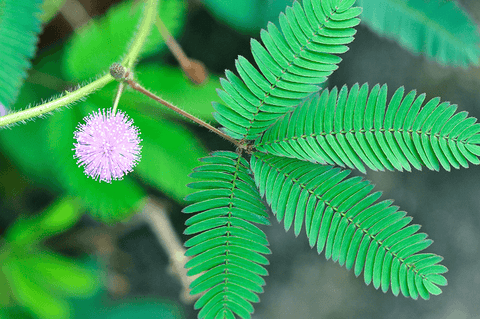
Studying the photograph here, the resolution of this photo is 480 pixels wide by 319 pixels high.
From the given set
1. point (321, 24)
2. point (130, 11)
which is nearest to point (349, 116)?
point (321, 24)

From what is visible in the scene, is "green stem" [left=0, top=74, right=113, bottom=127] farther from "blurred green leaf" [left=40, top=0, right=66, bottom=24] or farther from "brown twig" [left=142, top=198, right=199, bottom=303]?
"brown twig" [left=142, top=198, right=199, bottom=303]

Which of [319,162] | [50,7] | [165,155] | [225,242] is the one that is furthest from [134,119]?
[319,162]

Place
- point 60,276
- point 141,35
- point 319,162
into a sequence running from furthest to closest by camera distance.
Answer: point 60,276, point 141,35, point 319,162

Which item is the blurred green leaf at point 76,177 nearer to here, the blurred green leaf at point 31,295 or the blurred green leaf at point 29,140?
the blurred green leaf at point 29,140

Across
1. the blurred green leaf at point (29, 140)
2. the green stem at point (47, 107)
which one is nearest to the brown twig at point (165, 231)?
the blurred green leaf at point (29, 140)

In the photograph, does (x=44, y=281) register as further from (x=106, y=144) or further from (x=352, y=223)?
(x=352, y=223)

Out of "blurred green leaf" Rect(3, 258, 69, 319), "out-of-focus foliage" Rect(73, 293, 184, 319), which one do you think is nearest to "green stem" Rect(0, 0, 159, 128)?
"blurred green leaf" Rect(3, 258, 69, 319)
